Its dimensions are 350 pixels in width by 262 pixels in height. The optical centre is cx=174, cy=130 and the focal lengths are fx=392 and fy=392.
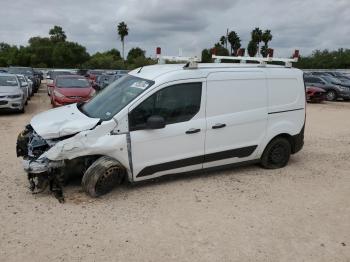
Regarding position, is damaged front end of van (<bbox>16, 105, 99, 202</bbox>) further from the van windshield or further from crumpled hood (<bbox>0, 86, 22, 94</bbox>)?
crumpled hood (<bbox>0, 86, 22, 94</bbox>)

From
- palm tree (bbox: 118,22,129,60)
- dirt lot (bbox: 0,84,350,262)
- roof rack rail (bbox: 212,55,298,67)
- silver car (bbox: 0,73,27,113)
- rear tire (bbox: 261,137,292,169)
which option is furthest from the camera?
palm tree (bbox: 118,22,129,60)

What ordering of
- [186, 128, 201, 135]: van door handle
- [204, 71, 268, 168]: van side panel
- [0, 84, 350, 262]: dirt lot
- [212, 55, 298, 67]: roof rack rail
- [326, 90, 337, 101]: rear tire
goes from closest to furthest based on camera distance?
[0, 84, 350, 262]: dirt lot
[186, 128, 201, 135]: van door handle
[204, 71, 268, 168]: van side panel
[212, 55, 298, 67]: roof rack rail
[326, 90, 337, 101]: rear tire

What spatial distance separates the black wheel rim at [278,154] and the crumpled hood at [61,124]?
10.8 feet

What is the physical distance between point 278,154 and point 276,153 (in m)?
0.06

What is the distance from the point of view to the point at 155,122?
5.48 metres

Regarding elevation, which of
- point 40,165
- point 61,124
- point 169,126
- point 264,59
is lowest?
point 40,165

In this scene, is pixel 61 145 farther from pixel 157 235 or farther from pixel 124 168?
pixel 157 235

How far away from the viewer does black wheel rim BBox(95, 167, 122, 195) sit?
5.40 meters

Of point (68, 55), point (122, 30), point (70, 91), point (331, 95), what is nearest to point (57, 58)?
point (68, 55)

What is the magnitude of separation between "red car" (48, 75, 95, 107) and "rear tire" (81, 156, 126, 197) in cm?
1019

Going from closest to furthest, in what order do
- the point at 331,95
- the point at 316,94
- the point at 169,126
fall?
the point at 169,126
the point at 316,94
the point at 331,95

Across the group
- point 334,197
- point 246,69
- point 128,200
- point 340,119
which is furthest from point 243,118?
point 340,119

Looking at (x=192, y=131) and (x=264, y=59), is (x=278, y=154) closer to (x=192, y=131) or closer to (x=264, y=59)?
(x=264, y=59)

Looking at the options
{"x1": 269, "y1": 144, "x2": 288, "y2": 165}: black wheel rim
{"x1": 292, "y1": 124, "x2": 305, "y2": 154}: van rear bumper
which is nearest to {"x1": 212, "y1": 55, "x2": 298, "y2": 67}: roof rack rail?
{"x1": 292, "y1": 124, "x2": 305, "y2": 154}: van rear bumper
